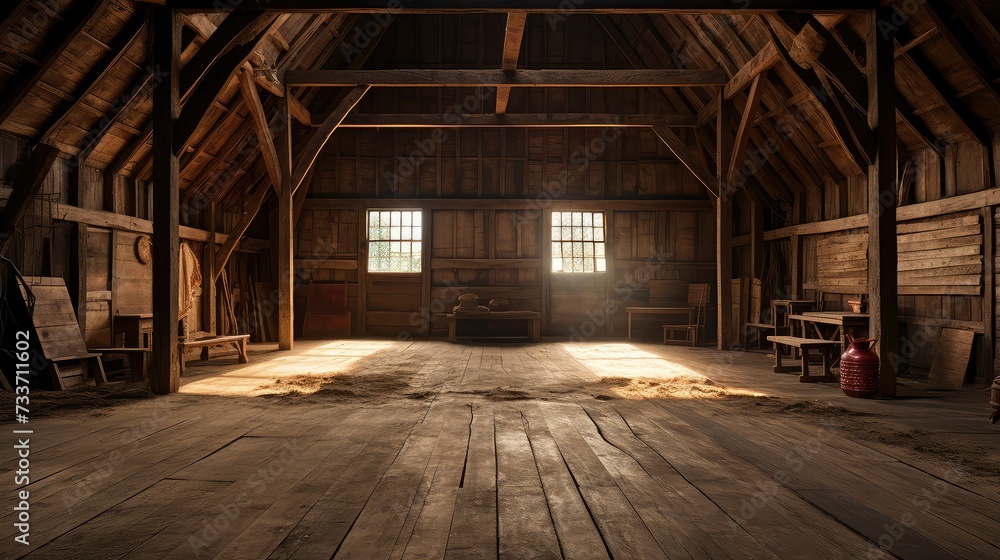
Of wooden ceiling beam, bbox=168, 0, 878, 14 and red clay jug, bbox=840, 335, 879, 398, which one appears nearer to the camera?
red clay jug, bbox=840, 335, 879, 398

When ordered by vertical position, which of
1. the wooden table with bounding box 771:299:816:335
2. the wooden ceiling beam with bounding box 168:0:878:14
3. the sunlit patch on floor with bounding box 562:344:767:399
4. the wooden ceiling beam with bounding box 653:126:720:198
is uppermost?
the wooden ceiling beam with bounding box 168:0:878:14

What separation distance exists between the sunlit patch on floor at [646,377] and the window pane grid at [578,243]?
2.96 metres

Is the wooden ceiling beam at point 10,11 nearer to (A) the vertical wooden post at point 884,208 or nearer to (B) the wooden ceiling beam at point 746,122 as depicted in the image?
(A) the vertical wooden post at point 884,208

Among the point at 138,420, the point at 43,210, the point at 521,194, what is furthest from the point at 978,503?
the point at 521,194

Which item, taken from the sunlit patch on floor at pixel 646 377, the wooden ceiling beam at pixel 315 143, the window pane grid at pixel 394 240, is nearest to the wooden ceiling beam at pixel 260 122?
the wooden ceiling beam at pixel 315 143

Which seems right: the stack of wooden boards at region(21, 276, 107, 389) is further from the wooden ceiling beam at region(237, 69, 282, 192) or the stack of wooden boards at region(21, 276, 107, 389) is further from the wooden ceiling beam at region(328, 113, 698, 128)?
the wooden ceiling beam at region(328, 113, 698, 128)

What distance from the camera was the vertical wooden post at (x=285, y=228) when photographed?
29.1ft

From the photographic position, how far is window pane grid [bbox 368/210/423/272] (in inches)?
465

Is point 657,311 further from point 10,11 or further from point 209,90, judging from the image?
point 10,11

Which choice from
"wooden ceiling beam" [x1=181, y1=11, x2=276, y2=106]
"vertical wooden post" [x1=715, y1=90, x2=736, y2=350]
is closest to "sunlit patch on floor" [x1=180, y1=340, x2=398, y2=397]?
"wooden ceiling beam" [x1=181, y1=11, x2=276, y2=106]

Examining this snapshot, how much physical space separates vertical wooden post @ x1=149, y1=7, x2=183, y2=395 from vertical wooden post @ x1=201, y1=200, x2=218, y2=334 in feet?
14.2

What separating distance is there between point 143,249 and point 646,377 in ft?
22.2
